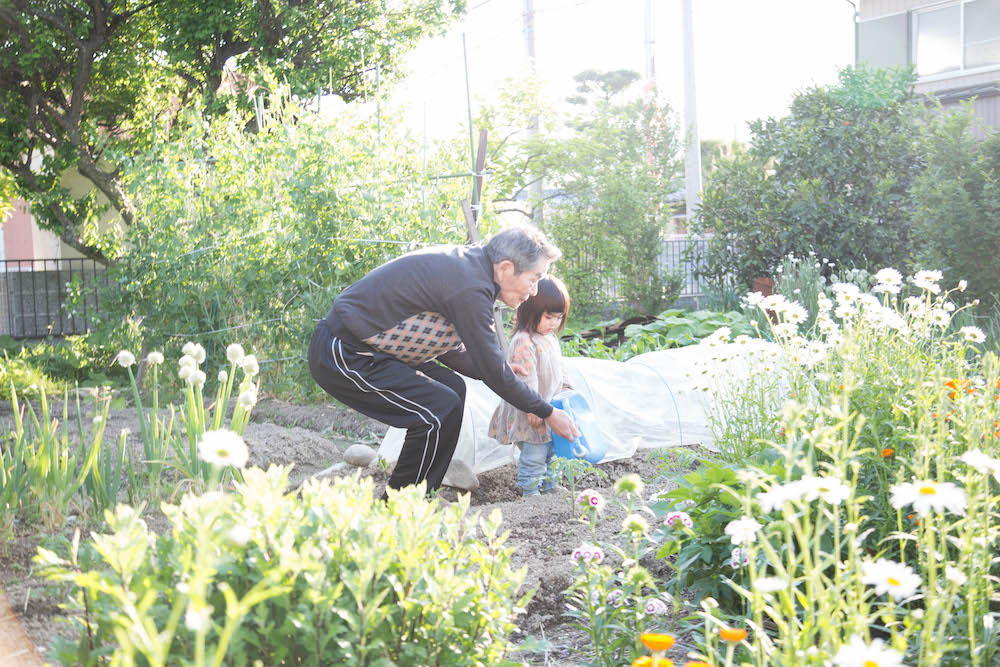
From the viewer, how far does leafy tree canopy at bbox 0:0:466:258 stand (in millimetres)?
10906

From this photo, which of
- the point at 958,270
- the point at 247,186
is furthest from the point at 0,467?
the point at 958,270

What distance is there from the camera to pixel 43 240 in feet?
58.5

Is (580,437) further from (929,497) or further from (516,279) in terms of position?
(929,497)

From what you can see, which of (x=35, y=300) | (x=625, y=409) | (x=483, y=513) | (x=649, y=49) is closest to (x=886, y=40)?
(x=649, y=49)

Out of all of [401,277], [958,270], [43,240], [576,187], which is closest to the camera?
[401,277]

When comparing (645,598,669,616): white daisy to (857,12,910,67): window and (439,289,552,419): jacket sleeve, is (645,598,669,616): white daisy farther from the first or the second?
(857,12,910,67): window

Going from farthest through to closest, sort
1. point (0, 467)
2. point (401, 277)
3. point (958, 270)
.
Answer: point (958, 270) → point (401, 277) → point (0, 467)

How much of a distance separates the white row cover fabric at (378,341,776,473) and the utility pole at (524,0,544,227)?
26.8 ft

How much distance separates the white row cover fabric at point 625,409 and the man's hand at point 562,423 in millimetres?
933

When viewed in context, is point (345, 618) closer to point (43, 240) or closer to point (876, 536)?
point (876, 536)

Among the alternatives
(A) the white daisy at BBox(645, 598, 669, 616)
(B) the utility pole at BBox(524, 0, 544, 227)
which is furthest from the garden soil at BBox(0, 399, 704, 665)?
(B) the utility pole at BBox(524, 0, 544, 227)

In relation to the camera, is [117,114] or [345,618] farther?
[117,114]

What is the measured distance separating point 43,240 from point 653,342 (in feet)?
49.4

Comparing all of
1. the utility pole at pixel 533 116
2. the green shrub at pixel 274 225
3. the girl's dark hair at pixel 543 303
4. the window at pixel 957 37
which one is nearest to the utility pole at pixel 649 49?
the utility pole at pixel 533 116
